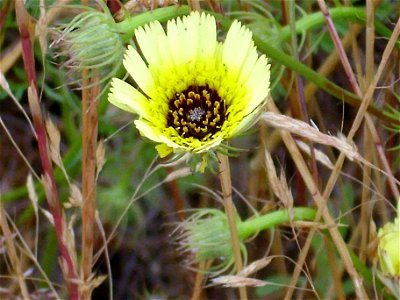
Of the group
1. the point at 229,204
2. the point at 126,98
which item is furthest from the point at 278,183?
the point at 126,98

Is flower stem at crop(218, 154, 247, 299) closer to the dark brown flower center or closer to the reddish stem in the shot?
the dark brown flower center

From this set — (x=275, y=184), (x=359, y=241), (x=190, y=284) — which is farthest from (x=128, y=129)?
(x=275, y=184)

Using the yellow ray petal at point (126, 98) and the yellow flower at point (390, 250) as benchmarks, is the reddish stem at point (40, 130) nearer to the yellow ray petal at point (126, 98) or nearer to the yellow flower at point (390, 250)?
the yellow ray petal at point (126, 98)

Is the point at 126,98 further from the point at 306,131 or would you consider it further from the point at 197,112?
the point at 306,131

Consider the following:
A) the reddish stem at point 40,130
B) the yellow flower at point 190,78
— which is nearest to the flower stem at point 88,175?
the reddish stem at point 40,130

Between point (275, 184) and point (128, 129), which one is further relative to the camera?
point (128, 129)

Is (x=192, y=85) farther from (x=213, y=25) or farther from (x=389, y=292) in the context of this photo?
(x=389, y=292)
